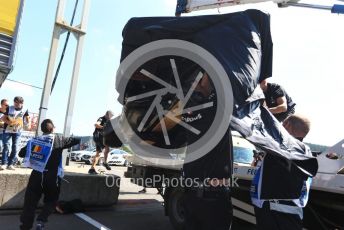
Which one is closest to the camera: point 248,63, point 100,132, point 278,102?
point 248,63

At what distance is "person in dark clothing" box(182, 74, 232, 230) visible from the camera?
2.41 metres

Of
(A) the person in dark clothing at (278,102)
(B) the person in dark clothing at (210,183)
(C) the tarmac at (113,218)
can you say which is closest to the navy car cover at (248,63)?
(B) the person in dark clothing at (210,183)

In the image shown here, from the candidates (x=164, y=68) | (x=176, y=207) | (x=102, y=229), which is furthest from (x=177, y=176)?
(x=164, y=68)

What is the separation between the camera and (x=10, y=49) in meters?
4.84

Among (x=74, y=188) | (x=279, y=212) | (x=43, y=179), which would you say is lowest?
(x=74, y=188)

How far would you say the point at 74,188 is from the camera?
25.8 ft

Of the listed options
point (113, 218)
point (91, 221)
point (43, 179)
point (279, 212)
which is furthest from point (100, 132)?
point (113, 218)

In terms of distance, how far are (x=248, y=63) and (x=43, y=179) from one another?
424 centimetres

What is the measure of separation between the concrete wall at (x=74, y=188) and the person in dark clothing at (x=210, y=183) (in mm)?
5402

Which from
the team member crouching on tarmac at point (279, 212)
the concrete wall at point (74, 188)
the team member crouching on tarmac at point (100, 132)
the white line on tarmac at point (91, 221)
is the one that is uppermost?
the team member crouching on tarmac at point (100, 132)

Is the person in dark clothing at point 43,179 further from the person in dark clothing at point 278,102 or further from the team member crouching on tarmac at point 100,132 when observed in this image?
the person in dark clothing at point 278,102

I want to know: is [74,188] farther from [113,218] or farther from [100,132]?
[100,132]

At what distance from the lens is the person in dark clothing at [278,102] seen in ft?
12.6

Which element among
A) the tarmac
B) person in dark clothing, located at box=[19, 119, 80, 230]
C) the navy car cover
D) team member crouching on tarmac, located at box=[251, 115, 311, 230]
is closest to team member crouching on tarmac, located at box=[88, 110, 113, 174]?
person in dark clothing, located at box=[19, 119, 80, 230]
